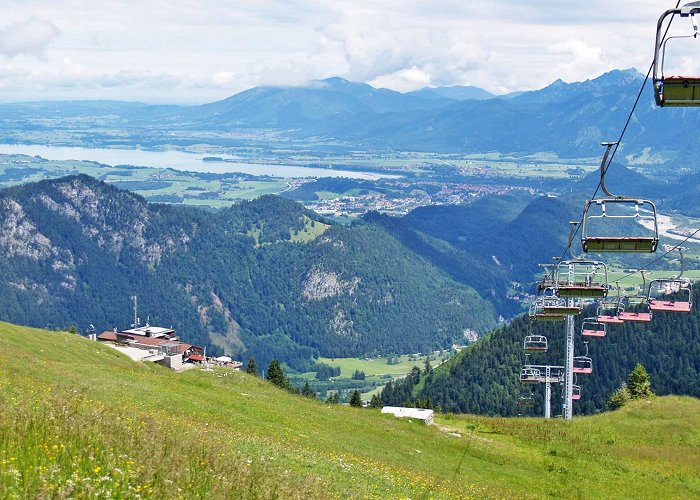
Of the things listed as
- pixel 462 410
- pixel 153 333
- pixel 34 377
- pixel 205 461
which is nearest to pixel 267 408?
pixel 34 377

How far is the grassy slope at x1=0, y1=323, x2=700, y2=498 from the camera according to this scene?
13.6m

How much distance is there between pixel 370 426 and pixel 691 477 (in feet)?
43.4

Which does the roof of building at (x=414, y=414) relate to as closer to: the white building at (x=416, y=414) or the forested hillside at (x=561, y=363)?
the white building at (x=416, y=414)

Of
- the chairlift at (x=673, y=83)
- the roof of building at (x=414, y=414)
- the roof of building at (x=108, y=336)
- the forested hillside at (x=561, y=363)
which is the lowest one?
the forested hillside at (x=561, y=363)

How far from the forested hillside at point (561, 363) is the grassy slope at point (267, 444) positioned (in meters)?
82.4

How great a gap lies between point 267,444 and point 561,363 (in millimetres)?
123988

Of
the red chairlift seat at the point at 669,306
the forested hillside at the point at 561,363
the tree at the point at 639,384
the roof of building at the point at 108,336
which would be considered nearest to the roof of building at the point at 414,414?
the red chairlift seat at the point at 669,306

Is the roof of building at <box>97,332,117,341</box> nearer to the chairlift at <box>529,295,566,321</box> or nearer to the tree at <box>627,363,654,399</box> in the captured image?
the tree at <box>627,363,654,399</box>

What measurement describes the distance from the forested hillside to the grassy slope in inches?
3244

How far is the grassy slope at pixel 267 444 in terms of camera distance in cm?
1357

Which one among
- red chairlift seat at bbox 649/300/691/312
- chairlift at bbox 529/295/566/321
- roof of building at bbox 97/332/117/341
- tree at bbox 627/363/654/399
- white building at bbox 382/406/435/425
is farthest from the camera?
roof of building at bbox 97/332/117/341

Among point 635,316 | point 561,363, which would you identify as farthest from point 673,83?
point 561,363

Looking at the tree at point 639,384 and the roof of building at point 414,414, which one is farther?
the tree at point 639,384

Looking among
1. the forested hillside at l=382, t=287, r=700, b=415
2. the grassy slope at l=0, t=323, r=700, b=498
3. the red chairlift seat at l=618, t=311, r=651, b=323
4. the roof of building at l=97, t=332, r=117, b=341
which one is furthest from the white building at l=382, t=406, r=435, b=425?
the forested hillside at l=382, t=287, r=700, b=415
